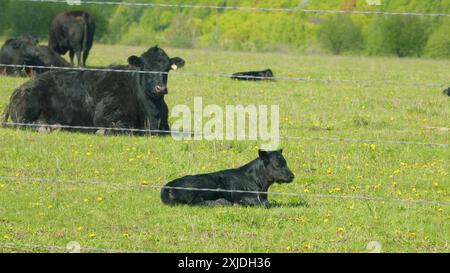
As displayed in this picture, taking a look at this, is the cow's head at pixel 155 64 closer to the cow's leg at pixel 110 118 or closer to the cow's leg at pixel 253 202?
the cow's leg at pixel 110 118

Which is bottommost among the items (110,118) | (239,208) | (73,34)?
(239,208)

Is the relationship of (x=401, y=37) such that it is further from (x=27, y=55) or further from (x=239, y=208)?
(x=239, y=208)

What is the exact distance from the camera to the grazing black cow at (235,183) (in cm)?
956

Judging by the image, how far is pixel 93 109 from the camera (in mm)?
14891

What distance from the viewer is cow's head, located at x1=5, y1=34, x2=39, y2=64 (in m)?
24.0

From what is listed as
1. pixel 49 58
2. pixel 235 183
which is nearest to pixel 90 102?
pixel 235 183

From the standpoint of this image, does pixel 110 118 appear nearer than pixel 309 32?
Yes

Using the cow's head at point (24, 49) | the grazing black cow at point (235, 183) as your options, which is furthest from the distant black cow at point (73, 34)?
the grazing black cow at point (235, 183)

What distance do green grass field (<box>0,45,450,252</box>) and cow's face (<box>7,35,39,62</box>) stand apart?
240 inches

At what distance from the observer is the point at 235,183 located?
985 cm

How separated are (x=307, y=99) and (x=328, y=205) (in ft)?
34.5

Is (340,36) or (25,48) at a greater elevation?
(340,36)

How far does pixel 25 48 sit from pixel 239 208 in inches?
627
